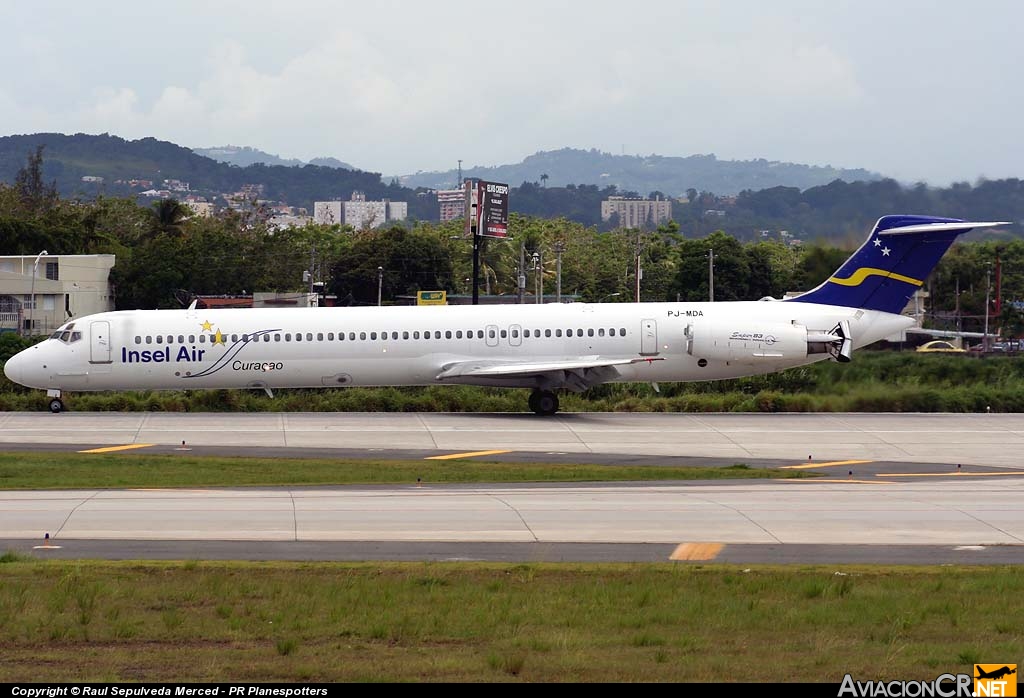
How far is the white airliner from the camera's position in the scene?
36906 mm

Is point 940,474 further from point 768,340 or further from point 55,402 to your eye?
point 55,402

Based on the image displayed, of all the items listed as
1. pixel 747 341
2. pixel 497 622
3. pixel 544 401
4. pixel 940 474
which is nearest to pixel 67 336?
pixel 544 401

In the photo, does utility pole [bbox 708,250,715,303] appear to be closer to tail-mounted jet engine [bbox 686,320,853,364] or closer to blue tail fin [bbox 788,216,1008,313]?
blue tail fin [bbox 788,216,1008,313]

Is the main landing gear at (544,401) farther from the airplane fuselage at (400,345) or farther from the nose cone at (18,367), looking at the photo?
the nose cone at (18,367)

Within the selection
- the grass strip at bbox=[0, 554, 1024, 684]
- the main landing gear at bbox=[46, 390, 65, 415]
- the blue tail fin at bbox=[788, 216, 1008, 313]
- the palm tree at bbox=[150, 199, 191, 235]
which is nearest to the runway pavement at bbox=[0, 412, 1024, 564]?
the grass strip at bbox=[0, 554, 1024, 684]

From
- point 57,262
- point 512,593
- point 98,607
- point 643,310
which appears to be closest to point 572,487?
point 512,593

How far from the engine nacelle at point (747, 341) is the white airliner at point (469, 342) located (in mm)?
59

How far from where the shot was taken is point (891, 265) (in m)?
37.1

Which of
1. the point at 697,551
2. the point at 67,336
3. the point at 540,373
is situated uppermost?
the point at 67,336

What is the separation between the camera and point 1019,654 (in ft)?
38.0

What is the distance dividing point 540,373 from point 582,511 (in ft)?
51.8

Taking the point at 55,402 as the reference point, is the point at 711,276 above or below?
above

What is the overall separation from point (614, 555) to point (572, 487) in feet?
22.4

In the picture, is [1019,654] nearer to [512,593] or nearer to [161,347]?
[512,593]
